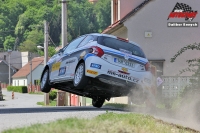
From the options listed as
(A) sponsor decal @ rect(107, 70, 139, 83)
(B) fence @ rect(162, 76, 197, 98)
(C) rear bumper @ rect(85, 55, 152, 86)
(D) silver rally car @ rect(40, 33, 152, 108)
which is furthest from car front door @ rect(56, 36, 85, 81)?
(B) fence @ rect(162, 76, 197, 98)

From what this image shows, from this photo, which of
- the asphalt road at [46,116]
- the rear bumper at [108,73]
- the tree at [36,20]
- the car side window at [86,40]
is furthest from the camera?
the tree at [36,20]

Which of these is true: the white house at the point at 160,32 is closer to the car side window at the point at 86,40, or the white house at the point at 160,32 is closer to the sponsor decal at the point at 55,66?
the sponsor decal at the point at 55,66

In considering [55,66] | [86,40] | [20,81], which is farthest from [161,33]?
[20,81]

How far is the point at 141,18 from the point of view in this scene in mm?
30422

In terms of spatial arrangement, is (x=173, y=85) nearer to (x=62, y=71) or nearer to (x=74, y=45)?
(x=62, y=71)

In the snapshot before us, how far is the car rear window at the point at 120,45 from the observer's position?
→ 603 inches

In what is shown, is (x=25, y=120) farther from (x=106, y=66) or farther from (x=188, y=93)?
(x=188, y=93)

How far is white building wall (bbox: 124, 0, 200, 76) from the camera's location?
30422mm

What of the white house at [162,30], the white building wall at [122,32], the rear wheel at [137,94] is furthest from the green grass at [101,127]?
the white building wall at [122,32]

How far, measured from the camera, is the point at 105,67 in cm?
1476

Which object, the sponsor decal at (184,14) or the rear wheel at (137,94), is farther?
the sponsor decal at (184,14)

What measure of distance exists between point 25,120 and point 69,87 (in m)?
5.55

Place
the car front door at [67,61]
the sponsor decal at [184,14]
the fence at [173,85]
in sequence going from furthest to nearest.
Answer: the sponsor decal at [184,14] → the fence at [173,85] → the car front door at [67,61]

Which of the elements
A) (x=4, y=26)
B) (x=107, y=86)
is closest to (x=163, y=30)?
(x=107, y=86)
